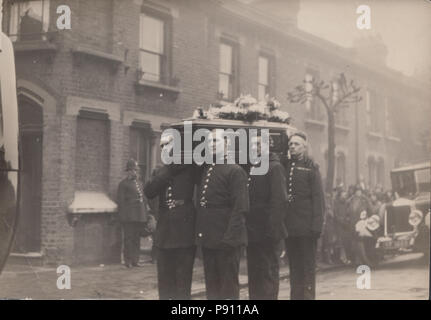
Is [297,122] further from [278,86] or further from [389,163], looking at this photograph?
[389,163]

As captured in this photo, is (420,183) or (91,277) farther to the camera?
(420,183)

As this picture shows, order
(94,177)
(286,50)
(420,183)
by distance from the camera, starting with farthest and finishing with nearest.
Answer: (286,50), (420,183), (94,177)

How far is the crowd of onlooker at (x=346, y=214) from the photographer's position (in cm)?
568

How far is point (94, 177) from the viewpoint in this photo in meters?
5.04

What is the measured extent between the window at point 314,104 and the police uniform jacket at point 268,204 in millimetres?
1146

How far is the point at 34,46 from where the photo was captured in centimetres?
508

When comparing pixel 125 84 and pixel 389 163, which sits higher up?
pixel 125 84

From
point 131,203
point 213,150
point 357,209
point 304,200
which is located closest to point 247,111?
point 304,200

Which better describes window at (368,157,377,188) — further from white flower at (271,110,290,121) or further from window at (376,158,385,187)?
white flower at (271,110,290,121)

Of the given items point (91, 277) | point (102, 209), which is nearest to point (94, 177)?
point (102, 209)

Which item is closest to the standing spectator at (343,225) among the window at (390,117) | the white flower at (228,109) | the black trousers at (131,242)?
the window at (390,117)

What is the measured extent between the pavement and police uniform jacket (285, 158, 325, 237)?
692 mm

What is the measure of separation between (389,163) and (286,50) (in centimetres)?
160

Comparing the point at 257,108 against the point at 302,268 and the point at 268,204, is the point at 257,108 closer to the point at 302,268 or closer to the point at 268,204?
the point at 268,204
